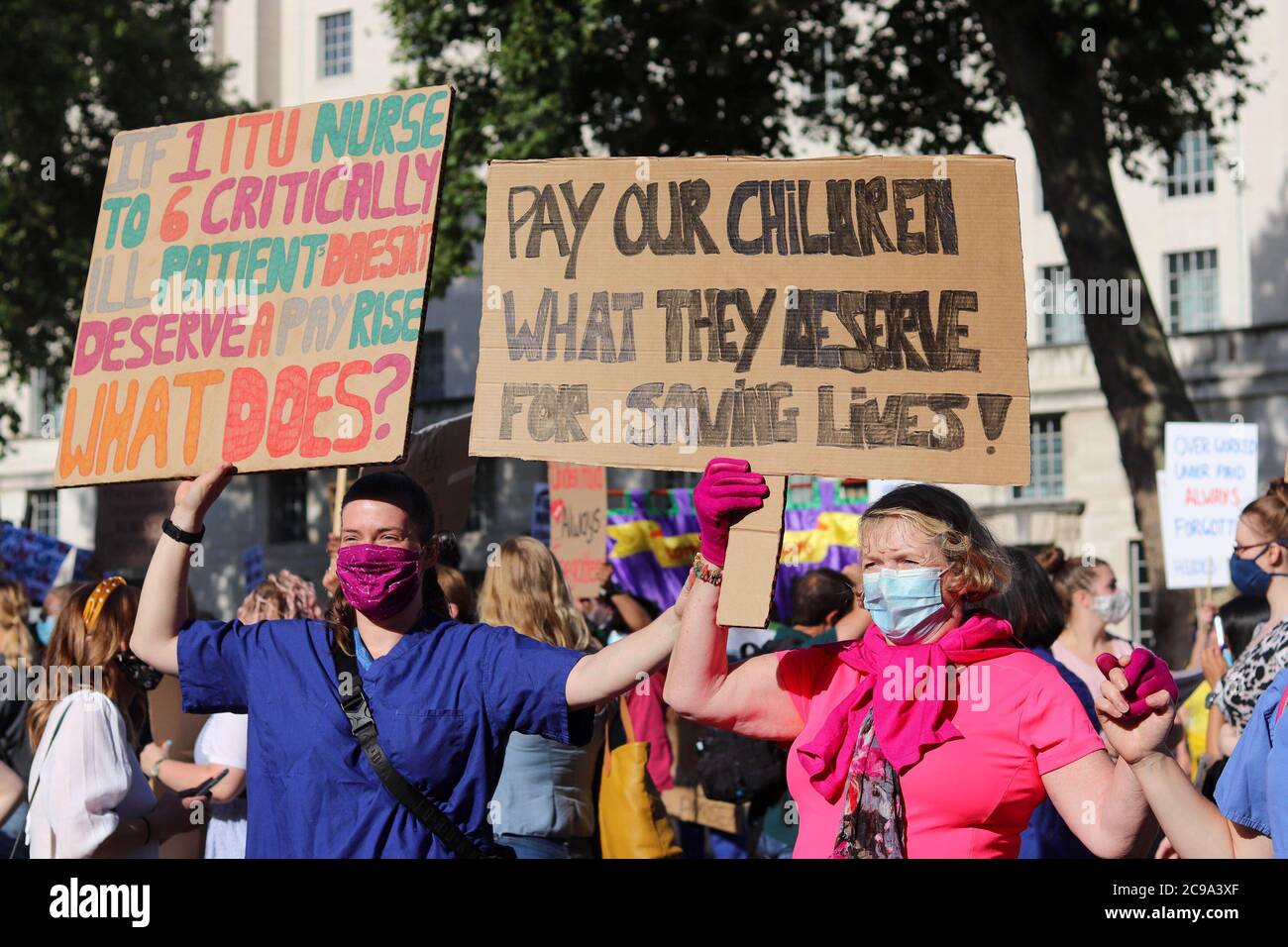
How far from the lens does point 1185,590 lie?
47.0 ft

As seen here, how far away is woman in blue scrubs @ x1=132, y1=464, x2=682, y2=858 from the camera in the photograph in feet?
11.7

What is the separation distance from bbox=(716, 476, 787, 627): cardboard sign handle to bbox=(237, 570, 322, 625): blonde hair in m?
2.63

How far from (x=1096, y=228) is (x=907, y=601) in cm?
1227

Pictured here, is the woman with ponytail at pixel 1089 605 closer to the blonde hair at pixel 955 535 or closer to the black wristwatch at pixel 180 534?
the blonde hair at pixel 955 535

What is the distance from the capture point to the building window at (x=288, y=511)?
35.5 metres

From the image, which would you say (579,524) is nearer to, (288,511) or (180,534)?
(180,534)

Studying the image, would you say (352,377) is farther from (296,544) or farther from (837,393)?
(296,544)

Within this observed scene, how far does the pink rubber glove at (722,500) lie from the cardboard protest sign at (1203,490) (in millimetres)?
7179

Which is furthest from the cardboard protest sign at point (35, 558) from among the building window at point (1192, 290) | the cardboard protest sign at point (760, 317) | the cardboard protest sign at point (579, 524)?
the building window at point (1192, 290)

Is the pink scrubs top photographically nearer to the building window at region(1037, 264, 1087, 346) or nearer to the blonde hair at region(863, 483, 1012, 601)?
the blonde hair at region(863, 483, 1012, 601)

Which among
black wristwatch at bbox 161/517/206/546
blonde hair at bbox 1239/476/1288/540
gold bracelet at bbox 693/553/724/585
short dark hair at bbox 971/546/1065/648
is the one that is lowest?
short dark hair at bbox 971/546/1065/648

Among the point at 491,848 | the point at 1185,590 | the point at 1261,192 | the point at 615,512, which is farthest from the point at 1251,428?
the point at 1261,192

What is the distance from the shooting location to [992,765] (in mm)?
3193

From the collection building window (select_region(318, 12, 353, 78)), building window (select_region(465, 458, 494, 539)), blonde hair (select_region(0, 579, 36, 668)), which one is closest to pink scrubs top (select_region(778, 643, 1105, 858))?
blonde hair (select_region(0, 579, 36, 668))
